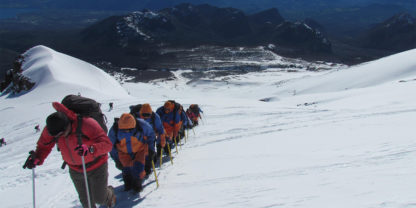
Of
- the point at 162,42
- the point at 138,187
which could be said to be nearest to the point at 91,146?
the point at 138,187

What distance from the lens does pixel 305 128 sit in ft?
37.9

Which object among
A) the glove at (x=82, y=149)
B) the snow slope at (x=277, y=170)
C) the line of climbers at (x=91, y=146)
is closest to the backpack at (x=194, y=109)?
the snow slope at (x=277, y=170)

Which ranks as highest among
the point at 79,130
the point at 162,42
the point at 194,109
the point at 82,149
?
the point at 162,42

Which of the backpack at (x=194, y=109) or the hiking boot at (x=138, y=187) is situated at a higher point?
the backpack at (x=194, y=109)

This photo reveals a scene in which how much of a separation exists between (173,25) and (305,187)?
198029 mm

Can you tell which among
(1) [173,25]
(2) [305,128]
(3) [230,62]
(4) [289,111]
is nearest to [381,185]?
(2) [305,128]

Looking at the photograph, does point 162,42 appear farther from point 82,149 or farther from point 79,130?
point 82,149

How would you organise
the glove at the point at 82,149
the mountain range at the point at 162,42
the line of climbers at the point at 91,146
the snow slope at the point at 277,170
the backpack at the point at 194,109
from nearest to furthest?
the glove at the point at 82,149
the line of climbers at the point at 91,146
the snow slope at the point at 277,170
the backpack at the point at 194,109
the mountain range at the point at 162,42

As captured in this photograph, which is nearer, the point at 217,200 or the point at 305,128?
the point at 217,200

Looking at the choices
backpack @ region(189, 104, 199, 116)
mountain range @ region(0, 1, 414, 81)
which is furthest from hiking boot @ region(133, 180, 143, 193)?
mountain range @ region(0, 1, 414, 81)

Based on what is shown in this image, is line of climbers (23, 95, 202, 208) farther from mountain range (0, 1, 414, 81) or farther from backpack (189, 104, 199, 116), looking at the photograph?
mountain range (0, 1, 414, 81)

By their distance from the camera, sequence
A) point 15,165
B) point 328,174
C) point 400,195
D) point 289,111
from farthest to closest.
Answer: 1. point 289,111
2. point 15,165
3. point 328,174
4. point 400,195

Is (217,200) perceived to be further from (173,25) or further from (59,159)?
(173,25)

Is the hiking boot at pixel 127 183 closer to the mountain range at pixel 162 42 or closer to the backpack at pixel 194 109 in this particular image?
the backpack at pixel 194 109
